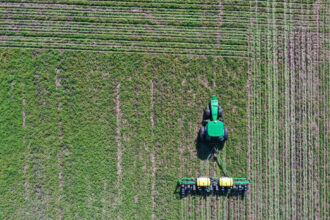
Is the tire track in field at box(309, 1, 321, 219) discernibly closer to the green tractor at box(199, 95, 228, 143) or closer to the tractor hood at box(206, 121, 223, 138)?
the green tractor at box(199, 95, 228, 143)

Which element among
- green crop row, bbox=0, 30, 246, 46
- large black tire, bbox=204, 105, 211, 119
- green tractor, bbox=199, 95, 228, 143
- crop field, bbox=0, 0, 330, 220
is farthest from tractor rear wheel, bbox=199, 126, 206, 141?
green crop row, bbox=0, 30, 246, 46

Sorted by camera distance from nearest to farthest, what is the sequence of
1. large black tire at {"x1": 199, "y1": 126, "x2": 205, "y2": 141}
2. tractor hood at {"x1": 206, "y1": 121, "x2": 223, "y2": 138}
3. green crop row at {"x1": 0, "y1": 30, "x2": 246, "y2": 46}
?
tractor hood at {"x1": 206, "y1": 121, "x2": 223, "y2": 138} → large black tire at {"x1": 199, "y1": 126, "x2": 205, "y2": 141} → green crop row at {"x1": 0, "y1": 30, "x2": 246, "y2": 46}

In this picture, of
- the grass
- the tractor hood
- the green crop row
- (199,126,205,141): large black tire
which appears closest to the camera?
the tractor hood

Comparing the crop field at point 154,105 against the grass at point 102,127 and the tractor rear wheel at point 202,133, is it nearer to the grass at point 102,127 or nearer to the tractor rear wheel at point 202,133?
the grass at point 102,127

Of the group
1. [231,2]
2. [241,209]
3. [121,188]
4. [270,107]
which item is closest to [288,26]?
[231,2]

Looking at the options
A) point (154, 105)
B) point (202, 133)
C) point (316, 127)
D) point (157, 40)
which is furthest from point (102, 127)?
point (316, 127)

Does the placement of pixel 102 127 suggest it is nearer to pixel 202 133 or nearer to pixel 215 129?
pixel 202 133

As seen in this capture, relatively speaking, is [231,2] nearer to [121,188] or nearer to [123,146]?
[123,146]

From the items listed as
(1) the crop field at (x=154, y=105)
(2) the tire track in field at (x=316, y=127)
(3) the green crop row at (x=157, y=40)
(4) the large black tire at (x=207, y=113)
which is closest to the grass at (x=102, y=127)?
(1) the crop field at (x=154, y=105)
